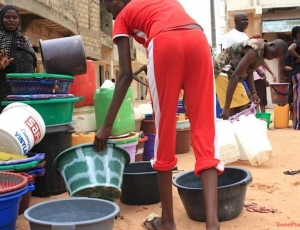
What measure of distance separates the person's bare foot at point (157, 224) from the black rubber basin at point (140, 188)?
44cm

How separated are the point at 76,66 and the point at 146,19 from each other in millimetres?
1582

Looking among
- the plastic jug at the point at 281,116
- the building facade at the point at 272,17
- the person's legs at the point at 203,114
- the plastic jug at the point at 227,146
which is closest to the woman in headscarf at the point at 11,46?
the plastic jug at the point at 227,146

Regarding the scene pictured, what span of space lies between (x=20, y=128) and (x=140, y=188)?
3.19 ft

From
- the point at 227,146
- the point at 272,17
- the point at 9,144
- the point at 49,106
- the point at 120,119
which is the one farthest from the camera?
the point at 272,17

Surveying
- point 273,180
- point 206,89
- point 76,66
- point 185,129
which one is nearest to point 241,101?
point 185,129

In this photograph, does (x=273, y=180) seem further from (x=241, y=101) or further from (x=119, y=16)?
(x=119, y=16)

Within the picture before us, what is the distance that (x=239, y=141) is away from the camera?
4.64 meters

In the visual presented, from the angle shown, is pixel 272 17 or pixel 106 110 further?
pixel 272 17

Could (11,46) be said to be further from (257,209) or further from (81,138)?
(257,209)

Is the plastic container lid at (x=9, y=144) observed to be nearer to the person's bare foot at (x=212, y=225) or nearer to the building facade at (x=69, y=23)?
the person's bare foot at (x=212, y=225)

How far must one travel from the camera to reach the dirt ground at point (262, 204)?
274 cm

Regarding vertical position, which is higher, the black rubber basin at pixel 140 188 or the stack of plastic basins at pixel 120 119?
the stack of plastic basins at pixel 120 119

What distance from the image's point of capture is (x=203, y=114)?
2.33m

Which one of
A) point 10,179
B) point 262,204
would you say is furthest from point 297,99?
point 10,179
